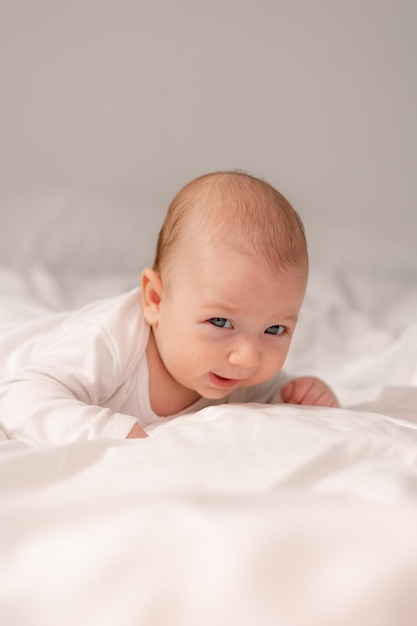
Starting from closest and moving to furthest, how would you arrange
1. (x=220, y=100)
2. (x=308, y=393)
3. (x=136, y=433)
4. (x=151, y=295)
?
(x=136, y=433) < (x=151, y=295) < (x=308, y=393) < (x=220, y=100)

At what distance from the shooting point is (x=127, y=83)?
3.06 metres

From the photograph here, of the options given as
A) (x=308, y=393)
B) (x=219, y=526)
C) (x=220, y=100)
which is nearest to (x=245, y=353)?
(x=308, y=393)

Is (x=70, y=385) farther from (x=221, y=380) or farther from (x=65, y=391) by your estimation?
(x=221, y=380)

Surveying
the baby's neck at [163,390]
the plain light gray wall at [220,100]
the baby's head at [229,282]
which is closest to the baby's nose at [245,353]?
the baby's head at [229,282]

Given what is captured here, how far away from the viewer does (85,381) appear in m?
1.50

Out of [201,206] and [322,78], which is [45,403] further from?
[322,78]

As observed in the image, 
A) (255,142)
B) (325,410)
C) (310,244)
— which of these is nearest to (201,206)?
(325,410)

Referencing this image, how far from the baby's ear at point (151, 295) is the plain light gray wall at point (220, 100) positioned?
4.74ft

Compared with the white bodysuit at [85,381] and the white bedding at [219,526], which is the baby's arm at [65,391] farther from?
the white bedding at [219,526]

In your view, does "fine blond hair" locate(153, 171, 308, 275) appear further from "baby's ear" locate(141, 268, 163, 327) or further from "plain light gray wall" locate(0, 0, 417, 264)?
"plain light gray wall" locate(0, 0, 417, 264)

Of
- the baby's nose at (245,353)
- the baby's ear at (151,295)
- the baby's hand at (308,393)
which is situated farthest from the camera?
the baby's hand at (308,393)

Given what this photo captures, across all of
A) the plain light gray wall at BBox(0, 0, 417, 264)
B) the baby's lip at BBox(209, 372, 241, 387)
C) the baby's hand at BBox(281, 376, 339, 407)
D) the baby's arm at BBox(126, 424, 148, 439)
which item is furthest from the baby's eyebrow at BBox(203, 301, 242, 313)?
the plain light gray wall at BBox(0, 0, 417, 264)

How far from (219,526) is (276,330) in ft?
1.91

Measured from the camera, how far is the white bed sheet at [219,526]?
0.92 meters
